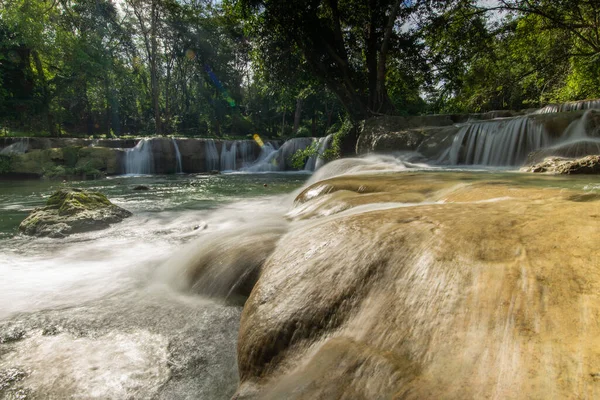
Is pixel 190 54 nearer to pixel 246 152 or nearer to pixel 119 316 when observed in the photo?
pixel 246 152

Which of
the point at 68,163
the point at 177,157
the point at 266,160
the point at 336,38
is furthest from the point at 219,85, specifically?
the point at 336,38

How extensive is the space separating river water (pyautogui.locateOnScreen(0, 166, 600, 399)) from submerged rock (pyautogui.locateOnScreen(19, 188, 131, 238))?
10.3 inches

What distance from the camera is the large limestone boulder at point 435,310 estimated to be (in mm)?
927

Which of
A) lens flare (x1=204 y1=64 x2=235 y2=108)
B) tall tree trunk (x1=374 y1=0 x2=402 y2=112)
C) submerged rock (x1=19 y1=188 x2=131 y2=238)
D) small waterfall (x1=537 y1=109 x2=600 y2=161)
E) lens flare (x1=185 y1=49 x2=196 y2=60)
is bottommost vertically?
submerged rock (x1=19 y1=188 x2=131 y2=238)

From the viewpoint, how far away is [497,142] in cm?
740

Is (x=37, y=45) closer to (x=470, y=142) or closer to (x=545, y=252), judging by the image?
(x=470, y=142)

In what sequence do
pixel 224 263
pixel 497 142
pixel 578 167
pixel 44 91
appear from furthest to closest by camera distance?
pixel 44 91
pixel 497 142
pixel 578 167
pixel 224 263

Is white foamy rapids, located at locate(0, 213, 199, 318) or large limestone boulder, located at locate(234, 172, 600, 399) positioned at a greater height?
large limestone boulder, located at locate(234, 172, 600, 399)

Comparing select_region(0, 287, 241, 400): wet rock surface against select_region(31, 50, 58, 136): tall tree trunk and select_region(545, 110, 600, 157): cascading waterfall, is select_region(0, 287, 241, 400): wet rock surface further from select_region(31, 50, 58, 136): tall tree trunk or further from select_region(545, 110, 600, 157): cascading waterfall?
select_region(31, 50, 58, 136): tall tree trunk

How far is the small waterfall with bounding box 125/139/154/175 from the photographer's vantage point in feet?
55.2

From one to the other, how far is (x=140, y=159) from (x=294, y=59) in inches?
394

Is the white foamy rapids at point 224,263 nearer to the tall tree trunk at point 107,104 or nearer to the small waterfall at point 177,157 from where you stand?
the small waterfall at point 177,157

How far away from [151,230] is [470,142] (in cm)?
752

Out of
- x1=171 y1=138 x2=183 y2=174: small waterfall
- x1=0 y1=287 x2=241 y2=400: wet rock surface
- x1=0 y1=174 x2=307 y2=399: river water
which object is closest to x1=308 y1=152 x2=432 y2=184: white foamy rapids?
x1=0 y1=174 x2=307 y2=399: river water
